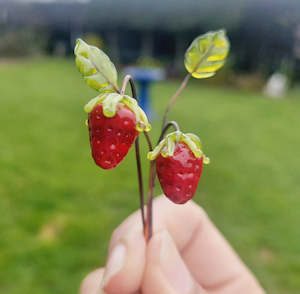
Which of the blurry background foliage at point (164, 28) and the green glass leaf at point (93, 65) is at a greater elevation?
the green glass leaf at point (93, 65)

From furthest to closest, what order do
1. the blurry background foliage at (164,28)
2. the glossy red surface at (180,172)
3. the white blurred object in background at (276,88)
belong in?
the blurry background foliage at (164,28) → the white blurred object in background at (276,88) → the glossy red surface at (180,172)

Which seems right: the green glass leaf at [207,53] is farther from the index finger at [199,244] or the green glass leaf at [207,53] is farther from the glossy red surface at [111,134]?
the index finger at [199,244]

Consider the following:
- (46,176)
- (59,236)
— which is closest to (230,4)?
(46,176)

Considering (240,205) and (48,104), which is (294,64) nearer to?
(48,104)

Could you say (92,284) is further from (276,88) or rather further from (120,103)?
(276,88)

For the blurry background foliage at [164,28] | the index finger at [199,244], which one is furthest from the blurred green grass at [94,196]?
the blurry background foliage at [164,28]

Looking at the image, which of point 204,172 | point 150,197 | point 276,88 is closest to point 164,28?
point 276,88
